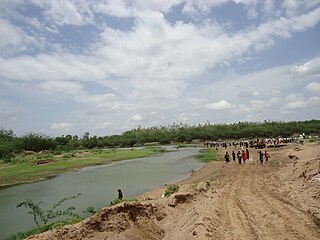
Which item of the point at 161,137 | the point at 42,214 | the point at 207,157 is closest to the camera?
the point at 42,214

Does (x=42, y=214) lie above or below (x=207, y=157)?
below

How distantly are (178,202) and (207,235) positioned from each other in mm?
6342

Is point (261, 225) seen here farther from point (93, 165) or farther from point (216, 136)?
point (216, 136)

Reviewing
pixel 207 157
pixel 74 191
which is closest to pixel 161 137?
pixel 207 157

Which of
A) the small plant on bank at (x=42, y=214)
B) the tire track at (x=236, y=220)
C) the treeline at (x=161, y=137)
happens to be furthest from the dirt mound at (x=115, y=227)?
the treeline at (x=161, y=137)

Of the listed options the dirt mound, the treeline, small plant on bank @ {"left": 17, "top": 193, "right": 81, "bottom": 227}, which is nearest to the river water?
small plant on bank @ {"left": 17, "top": 193, "right": 81, "bottom": 227}

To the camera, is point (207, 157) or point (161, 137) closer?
point (207, 157)

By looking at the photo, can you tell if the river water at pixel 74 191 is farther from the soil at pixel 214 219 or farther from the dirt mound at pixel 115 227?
the soil at pixel 214 219

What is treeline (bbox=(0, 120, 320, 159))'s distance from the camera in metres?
91.0

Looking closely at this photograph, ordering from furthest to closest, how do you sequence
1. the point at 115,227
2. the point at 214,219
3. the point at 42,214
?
the point at 42,214 < the point at 214,219 < the point at 115,227

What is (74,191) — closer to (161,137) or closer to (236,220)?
(236,220)

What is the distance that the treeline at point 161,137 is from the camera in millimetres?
91000

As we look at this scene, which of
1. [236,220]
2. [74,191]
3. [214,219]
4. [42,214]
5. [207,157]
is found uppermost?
[207,157]

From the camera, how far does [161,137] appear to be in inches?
5595
